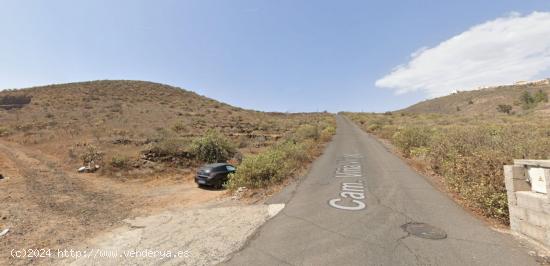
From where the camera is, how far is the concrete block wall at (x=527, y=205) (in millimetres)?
5387

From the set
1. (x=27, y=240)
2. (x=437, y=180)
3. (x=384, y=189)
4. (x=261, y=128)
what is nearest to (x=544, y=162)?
(x=384, y=189)

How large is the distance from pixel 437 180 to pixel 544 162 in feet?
22.8

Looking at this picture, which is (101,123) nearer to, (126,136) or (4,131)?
(4,131)

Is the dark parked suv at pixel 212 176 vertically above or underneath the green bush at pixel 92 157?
underneath

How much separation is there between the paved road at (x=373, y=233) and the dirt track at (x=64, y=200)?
16.5 feet

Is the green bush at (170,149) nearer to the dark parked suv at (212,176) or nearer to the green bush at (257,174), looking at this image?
the dark parked suv at (212,176)

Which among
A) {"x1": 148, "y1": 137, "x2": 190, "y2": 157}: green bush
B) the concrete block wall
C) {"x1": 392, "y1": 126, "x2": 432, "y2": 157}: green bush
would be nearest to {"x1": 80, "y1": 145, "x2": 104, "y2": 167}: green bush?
{"x1": 148, "y1": 137, "x2": 190, "y2": 157}: green bush

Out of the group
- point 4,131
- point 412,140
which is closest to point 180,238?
point 412,140

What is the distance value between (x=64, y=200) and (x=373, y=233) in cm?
1246

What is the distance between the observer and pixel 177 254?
19.2ft

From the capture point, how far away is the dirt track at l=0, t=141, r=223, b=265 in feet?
26.0

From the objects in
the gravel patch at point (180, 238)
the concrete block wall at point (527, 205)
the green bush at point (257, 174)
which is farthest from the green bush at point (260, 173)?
the concrete block wall at point (527, 205)

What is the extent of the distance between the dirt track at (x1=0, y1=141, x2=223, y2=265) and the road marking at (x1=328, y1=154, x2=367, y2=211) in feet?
18.6

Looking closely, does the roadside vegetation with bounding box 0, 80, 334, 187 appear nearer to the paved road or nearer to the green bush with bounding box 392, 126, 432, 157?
the paved road
